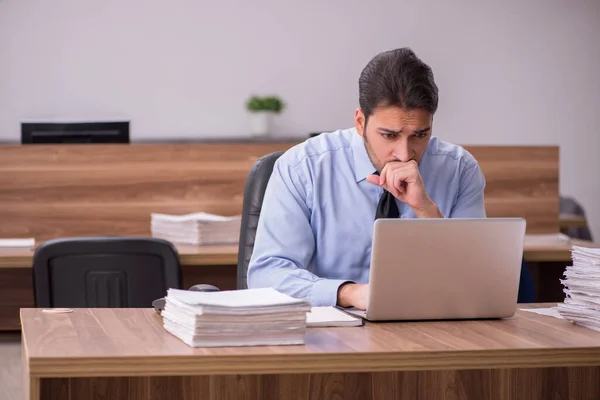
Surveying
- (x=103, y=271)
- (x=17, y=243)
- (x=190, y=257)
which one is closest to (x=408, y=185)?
(x=103, y=271)

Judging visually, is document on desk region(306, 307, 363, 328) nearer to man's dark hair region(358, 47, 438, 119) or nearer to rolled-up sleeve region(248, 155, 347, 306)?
rolled-up sleeve region(248, 155, 347, 306)

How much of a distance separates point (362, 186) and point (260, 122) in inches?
165

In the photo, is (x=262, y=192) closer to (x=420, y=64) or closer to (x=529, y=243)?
(x=420, y=64)

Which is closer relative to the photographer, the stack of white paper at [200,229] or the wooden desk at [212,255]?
the wooden desk at [212,255]

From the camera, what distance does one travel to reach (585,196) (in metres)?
7.41

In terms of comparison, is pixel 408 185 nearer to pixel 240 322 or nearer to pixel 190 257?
pixel 240 322

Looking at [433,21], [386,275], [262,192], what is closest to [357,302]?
[386,275]

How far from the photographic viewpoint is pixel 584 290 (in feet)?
5.78

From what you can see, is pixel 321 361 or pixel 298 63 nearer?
pixel 321 361

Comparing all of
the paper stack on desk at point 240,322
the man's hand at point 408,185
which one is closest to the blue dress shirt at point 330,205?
the man's hand at point 408,185

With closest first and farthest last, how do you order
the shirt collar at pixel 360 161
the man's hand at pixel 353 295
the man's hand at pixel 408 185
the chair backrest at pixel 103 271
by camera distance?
the man's hand at pixel 353 295
the man's hand at pixel 408 185
the shirt collar at pixel 360 161
the chair backrest at pixel 103 271

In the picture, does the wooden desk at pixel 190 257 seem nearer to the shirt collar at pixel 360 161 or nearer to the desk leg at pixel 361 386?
the shirt collar at pixel 360 161

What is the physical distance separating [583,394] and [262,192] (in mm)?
979

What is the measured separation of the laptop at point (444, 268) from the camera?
65.5 inches
